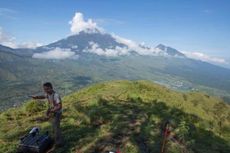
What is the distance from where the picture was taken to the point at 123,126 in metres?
19.4

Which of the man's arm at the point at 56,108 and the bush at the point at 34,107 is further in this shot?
the bush at the point at 34,107

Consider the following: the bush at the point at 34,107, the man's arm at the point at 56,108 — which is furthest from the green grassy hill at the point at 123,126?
the man's arm at the point at 56,108

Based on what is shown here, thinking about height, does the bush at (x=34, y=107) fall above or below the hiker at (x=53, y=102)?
below

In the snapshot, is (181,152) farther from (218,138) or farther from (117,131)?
(218,138)

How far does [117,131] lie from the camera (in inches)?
723

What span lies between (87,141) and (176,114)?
33.2 feet

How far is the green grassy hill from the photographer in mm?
16297

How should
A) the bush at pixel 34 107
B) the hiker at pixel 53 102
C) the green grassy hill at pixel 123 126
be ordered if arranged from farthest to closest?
the bush at pixel 34 107 → the green grassy hill at pixel 123 126 → the hiker at pixel 53 102

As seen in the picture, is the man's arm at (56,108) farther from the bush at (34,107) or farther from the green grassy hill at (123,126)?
the bush at (34,107)

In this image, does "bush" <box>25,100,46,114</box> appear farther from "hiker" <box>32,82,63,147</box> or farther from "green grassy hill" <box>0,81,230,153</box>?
"hiker" <box>32,82,63,147</box>

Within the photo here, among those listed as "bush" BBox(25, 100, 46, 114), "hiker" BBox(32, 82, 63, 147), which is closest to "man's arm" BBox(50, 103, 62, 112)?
"hiker" BBox(32, 82, 63, 147)

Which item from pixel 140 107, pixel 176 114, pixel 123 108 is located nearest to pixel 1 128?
pixel 123 108

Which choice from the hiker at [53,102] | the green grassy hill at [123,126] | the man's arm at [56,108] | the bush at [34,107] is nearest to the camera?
the hiker at [53,102]

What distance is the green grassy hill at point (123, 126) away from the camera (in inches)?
642
